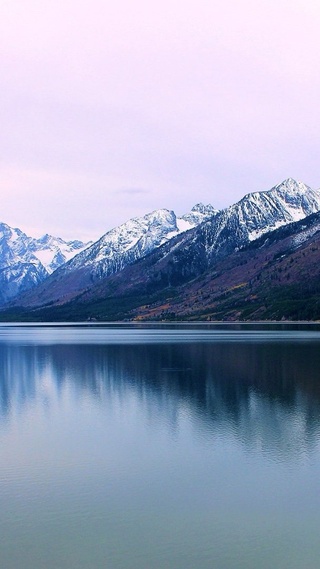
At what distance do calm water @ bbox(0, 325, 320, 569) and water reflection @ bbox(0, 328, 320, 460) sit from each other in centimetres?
31

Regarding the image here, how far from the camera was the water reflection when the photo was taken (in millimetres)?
59562

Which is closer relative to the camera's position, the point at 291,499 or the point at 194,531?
the point at 194,531

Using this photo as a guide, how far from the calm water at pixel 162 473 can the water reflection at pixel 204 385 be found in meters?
0.31

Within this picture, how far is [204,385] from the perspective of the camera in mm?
86438

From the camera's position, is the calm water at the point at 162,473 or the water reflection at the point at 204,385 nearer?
the calm water at the point at 162,473

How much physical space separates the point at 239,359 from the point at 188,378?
91.7 feet

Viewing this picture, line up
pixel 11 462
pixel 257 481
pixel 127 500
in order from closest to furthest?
pixel 127 500 < pixel 257 481 < pixel 11 462

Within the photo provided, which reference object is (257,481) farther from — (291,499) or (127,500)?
(127,500)

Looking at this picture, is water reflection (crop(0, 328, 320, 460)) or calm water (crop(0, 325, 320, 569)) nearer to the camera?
calm water (crop(0, 325, 320, 569))

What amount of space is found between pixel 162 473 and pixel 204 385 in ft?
139

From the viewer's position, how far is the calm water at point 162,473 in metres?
31.1

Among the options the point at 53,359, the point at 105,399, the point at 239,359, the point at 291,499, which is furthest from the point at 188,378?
the point at 291,499

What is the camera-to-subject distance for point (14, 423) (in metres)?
63.5

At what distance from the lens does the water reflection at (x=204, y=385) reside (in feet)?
195
